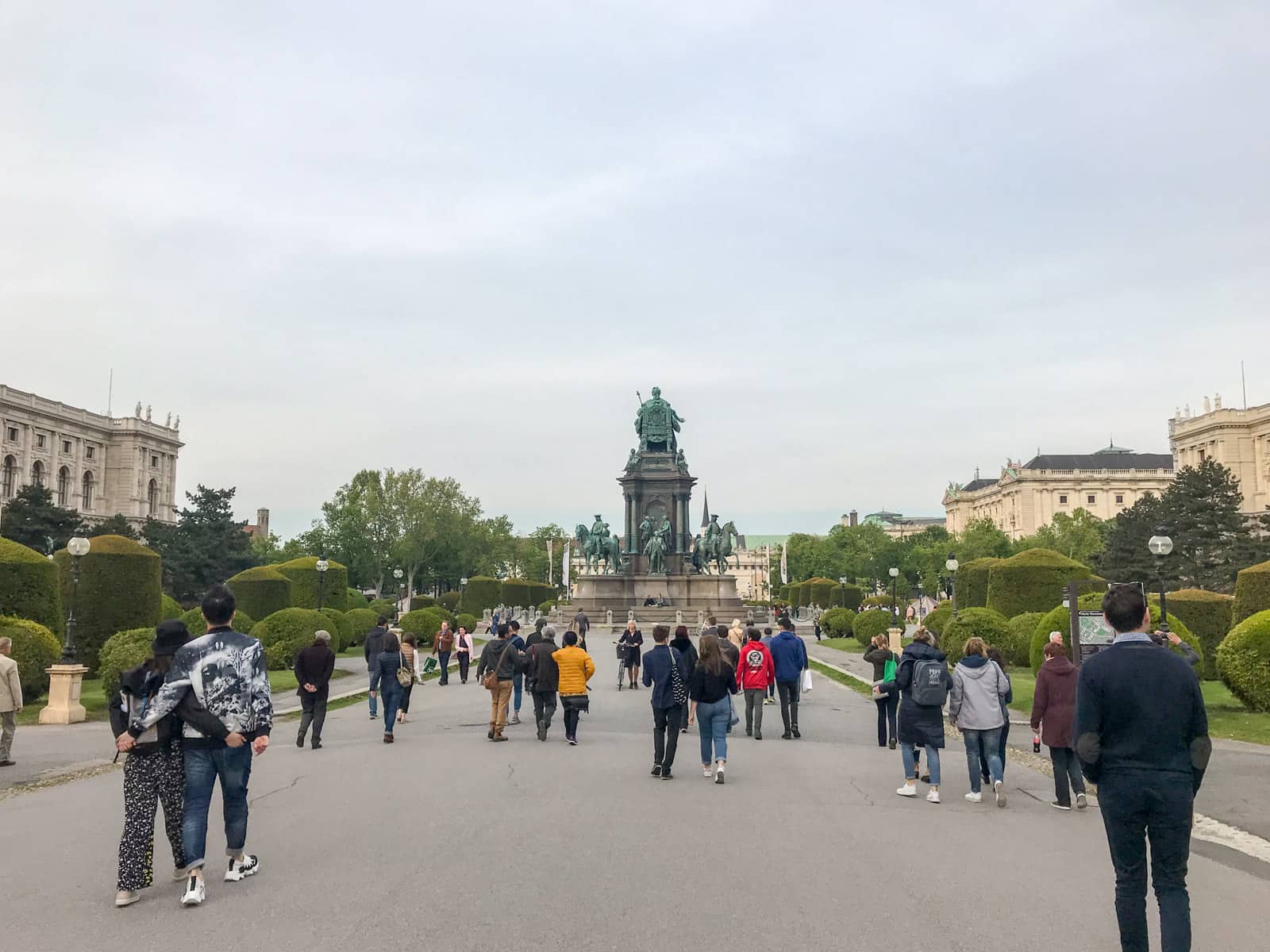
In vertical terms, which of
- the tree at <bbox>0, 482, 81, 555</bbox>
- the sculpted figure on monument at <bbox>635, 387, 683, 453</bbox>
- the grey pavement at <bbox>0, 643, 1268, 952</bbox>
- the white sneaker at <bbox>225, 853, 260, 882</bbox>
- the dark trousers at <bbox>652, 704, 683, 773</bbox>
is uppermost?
the sculpted figure on monument at <bbox>635, 387, 683, 453</bbox>

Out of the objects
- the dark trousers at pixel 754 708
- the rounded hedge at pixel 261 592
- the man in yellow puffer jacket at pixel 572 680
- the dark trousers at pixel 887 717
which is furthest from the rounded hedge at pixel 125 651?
the rounded hedge at pixel 261 592

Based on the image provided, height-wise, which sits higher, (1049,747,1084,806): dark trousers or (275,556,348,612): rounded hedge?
(275,556,348,612): rounded hedge

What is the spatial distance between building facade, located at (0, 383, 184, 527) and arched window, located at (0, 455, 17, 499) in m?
0.07

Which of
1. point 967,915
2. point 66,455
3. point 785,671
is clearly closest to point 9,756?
point 785,671

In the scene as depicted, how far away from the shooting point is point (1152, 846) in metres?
5.18

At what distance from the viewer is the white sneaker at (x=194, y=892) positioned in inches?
267

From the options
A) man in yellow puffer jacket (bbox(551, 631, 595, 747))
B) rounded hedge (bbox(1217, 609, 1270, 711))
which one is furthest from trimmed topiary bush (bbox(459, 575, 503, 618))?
rounded hedge (bbox(1217, 609, 1270, 711))

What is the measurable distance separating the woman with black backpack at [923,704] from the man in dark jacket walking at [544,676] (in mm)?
6018

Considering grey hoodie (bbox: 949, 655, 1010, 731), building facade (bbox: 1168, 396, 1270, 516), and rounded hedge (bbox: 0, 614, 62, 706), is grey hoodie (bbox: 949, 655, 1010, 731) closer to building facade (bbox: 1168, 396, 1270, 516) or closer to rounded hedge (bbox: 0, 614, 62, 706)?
rounded hedge (bbox: 0, 614, 62, 706)

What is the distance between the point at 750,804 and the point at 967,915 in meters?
4.11

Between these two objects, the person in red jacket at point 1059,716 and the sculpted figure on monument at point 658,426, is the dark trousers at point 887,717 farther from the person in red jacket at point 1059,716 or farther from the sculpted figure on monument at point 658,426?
the sculpted figure on monument at point 658,426

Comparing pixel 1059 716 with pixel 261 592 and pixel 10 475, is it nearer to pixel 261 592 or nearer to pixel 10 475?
pixel 261 592

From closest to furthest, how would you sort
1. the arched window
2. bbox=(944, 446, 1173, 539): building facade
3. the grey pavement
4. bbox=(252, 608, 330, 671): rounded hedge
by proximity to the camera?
1. the grey pavement
2. bbox=(252, 608, 330, 671): rounded hedge
3. the arched window
4. bbox=(944, 446, 1173, 539): building facade

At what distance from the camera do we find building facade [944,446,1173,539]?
482 feet
